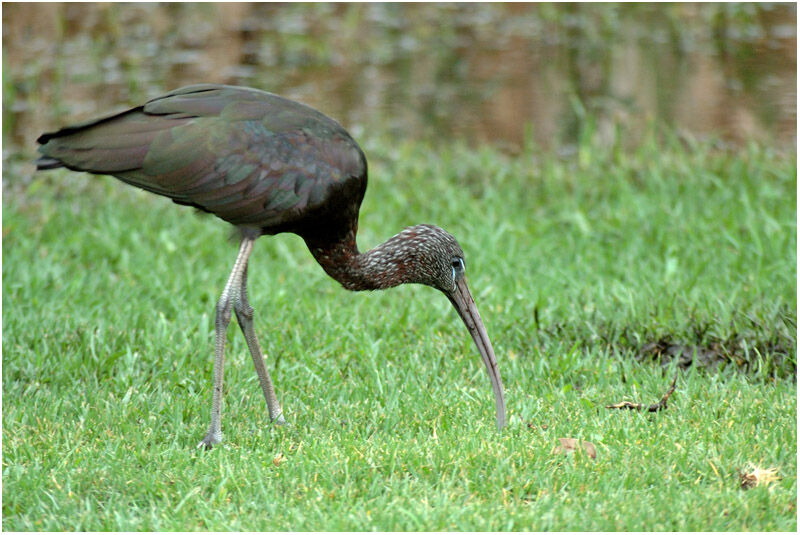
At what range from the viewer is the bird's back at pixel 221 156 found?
4.50m

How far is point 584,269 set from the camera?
6.75 m

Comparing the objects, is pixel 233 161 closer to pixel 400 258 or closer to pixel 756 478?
pixel 400 258

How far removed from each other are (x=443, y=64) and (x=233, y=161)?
319 inches

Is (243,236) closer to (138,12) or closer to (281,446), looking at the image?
(281,446)

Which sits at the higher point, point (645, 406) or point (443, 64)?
point (443, 64)

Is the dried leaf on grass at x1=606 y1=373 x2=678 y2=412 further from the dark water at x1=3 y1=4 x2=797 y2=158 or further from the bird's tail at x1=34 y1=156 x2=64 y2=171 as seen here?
the dark water at x1=3 y1=4 x2=797 y2=158

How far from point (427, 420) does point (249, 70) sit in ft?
25.3

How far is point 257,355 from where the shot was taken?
4.76 meters

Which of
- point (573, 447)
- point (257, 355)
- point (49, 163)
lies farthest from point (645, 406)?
point (49, 163)

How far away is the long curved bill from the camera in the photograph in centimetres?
457

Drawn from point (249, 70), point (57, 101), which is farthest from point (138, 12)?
point (57, 101)

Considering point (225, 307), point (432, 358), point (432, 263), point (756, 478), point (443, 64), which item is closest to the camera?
point (756, 478)

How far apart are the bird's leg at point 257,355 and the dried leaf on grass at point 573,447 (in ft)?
3.97

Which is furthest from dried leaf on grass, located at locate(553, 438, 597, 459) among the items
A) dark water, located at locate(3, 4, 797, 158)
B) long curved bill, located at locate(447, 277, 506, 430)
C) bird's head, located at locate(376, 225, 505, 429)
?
dark water, located at locate(3, 4, 797, 158)
